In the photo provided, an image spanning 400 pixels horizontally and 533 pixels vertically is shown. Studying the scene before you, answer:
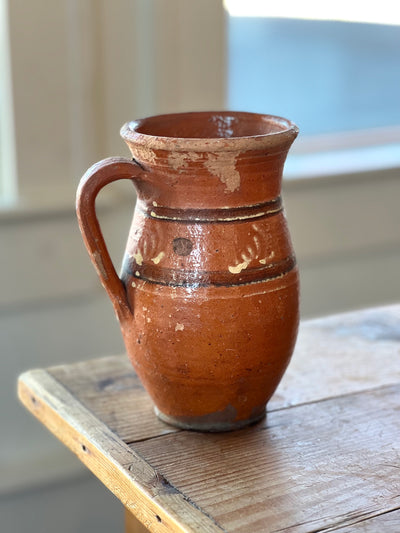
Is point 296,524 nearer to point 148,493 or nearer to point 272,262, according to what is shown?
point 148,493

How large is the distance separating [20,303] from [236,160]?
2.77ft

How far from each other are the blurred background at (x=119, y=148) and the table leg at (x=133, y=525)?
0.71 meters

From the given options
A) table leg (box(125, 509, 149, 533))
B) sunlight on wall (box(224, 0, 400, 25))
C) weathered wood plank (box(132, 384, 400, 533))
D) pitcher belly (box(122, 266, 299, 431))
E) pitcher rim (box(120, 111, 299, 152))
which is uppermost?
sunlight on wall (box(224, 0, 400, 25))

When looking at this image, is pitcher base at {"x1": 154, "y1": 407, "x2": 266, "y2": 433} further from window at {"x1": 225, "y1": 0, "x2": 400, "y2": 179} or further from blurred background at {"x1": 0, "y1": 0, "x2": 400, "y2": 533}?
window at {"x1": 225, "y1": 0, "x2": 400, "y2": 179}

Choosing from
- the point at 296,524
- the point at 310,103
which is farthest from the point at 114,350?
the point at 296,524

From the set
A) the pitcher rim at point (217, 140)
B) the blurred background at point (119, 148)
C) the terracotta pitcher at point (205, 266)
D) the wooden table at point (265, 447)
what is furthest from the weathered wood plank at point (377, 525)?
the blurred background at point (119, 148)

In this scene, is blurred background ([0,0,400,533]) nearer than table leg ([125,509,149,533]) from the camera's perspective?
No

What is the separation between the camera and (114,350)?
1.54 m

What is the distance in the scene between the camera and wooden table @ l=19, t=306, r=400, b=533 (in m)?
0.62

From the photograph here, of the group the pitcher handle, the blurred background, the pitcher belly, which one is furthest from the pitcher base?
the blurred background

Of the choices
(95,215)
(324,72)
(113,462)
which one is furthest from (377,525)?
(324,72)

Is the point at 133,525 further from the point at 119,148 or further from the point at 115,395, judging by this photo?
the point at 119,148

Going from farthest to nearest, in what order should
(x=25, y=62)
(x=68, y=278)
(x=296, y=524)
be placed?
(x=68, y=278) < (x=25, y=62) < (x=296, y=524)

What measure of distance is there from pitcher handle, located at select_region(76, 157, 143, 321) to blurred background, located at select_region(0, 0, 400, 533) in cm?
69
